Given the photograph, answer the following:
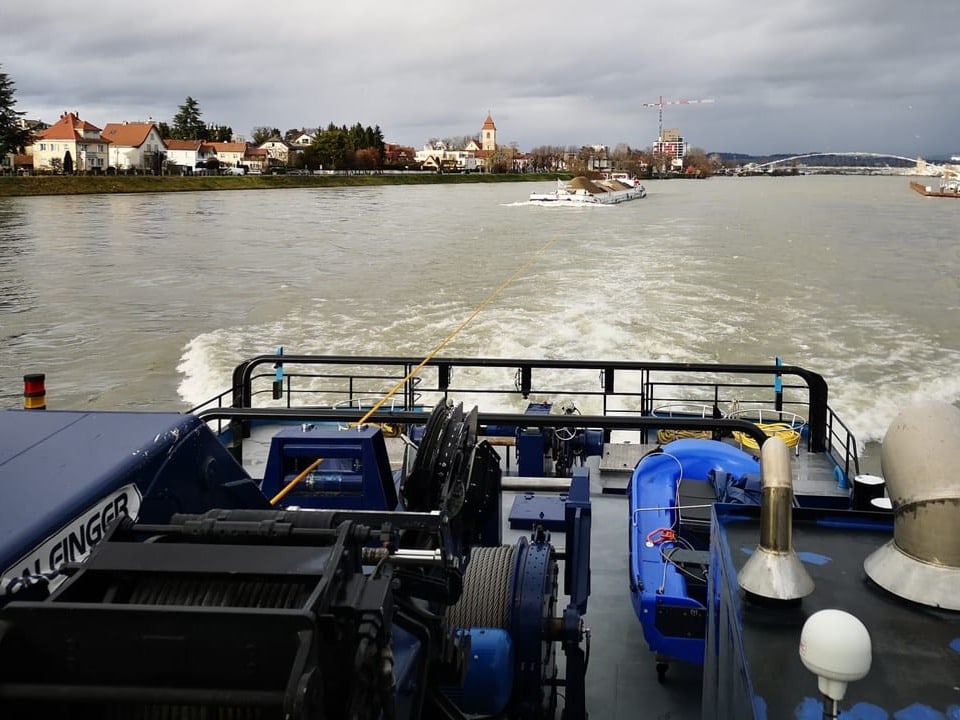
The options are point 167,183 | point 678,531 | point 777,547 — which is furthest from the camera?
point 167,183

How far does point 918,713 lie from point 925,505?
0.74 metres

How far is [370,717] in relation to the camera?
2.46 m

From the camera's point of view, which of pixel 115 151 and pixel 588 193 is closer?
pixel 588 193

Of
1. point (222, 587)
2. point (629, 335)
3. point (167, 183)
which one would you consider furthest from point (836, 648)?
point (167, 183)

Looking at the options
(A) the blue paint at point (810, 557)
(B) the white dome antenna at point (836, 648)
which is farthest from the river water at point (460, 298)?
(B) the white dome antenna at point (836, 648)

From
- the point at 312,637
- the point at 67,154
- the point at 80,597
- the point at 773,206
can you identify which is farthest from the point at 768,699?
the point at 67,154

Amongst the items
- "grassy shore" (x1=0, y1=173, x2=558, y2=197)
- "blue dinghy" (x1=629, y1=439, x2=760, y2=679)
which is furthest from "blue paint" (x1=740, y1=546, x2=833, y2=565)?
"grassy shore" (x1=0, y1=173, x2=558, y2=197)

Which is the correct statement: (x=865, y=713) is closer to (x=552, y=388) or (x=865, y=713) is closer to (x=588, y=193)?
(x=552, y=388)

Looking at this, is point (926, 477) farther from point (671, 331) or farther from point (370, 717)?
point (671, 331)

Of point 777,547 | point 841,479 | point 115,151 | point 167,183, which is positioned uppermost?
point 115,151

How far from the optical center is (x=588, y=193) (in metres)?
96.5

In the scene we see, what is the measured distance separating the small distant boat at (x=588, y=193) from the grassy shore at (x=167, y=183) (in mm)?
24298

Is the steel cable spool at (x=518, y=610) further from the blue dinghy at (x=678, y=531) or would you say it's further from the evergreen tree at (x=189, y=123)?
the evergreen tree at (x=189, y=123)

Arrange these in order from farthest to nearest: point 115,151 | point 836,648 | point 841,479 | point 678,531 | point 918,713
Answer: point 115,151 → point 841,479 → point 678,531 → point 918,713 → point 836,648
